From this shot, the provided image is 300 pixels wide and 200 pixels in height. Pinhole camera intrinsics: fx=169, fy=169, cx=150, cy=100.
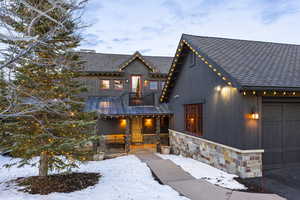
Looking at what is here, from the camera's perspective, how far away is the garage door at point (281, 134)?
20.7 feet

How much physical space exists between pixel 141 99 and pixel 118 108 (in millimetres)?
2066

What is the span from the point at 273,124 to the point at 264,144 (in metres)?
0.85

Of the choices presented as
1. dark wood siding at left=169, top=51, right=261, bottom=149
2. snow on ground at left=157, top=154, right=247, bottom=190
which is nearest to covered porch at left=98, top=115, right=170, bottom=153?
dark wood siding at left=169, top=51, right=261, bottom=149

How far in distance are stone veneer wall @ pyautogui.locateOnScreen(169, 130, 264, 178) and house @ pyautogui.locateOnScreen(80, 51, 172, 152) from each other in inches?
168

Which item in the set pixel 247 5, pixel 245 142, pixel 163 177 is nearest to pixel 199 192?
pixel 163 177

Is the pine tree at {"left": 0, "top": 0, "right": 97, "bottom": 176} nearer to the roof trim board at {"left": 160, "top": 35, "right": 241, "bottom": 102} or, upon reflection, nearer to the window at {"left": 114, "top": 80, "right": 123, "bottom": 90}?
the roof trim board at {"left": 160, "top": 35, "right": 241, "bottom": 102}

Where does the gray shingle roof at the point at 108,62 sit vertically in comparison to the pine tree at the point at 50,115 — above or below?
above

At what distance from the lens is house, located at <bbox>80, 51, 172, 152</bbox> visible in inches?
521

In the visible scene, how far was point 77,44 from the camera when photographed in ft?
20.6

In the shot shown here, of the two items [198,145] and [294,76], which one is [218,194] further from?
[294,76]

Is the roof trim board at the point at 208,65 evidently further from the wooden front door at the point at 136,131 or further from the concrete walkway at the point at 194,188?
the concrete walkway at the point at 194,188

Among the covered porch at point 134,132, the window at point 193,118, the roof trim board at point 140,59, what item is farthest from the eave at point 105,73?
the window at point 193,118

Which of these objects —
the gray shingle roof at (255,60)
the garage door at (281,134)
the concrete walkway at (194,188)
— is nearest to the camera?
the concrete walkway at (194,188)

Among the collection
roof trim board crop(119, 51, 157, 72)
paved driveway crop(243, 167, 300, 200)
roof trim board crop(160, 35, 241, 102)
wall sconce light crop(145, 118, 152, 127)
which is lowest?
paved driveway crop(243, 167, 300, 200)
